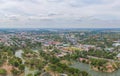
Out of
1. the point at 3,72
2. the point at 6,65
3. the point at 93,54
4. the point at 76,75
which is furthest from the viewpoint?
the point at 93,54

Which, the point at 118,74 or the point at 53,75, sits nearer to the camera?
the point at 53,75

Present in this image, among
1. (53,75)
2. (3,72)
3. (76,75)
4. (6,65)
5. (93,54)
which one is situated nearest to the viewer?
(76,75)

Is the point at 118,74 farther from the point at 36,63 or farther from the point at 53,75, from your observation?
the point at 36,63

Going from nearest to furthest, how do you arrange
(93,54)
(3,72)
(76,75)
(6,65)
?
1. (76,75)
2. (3,72)
3. (6,65)
4. (93,54)

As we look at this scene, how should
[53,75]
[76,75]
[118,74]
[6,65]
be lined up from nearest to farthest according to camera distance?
[76,75] → [53,75] → [118,74] → [6,65]

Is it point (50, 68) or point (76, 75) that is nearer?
point (76, 75)

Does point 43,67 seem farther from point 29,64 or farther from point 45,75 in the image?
point 45,75

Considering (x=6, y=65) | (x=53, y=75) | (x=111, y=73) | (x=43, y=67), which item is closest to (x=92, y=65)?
(x=111, y=73)

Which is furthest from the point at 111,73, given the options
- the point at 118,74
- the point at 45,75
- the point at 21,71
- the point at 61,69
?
the point at 21,71
